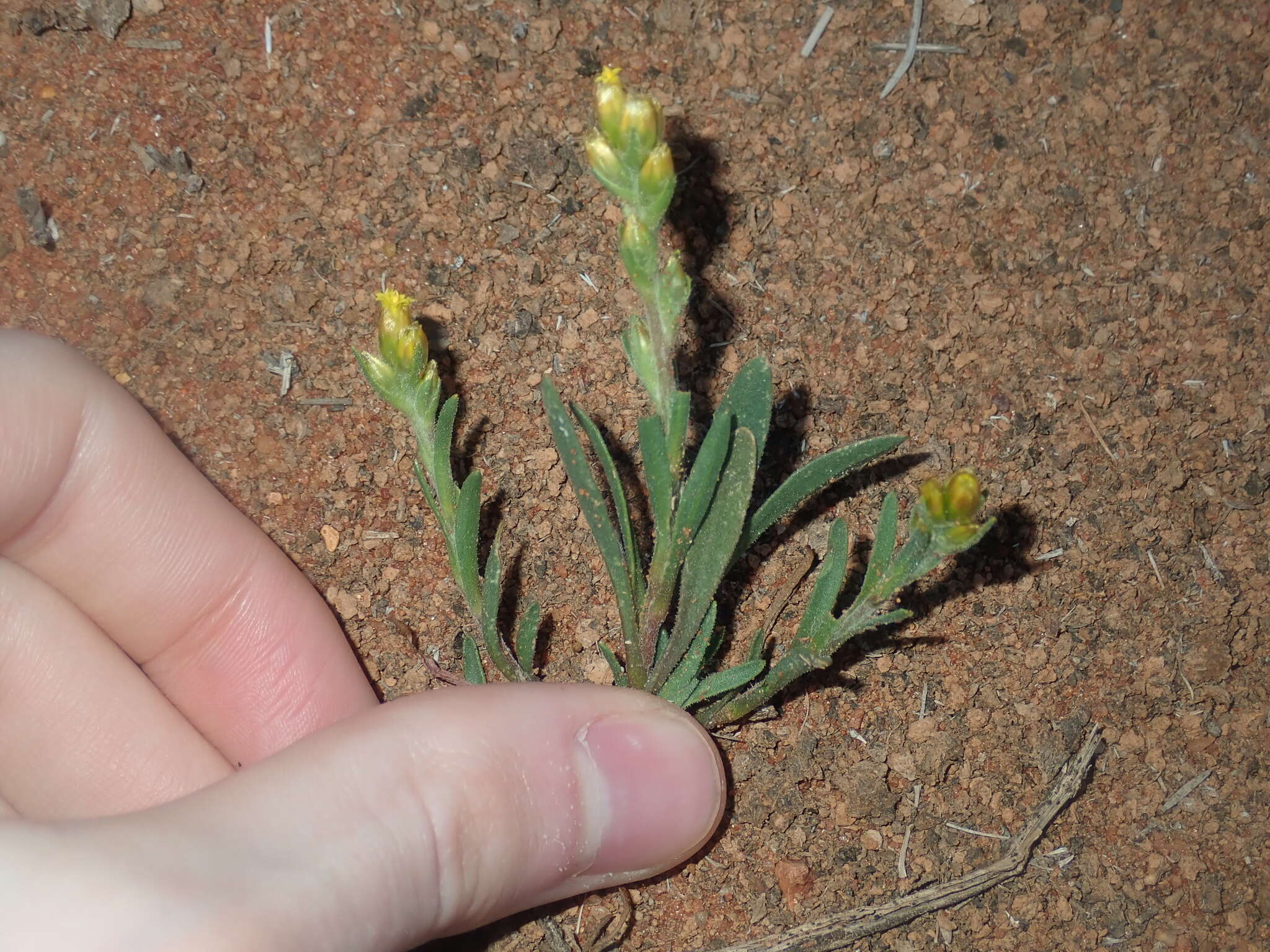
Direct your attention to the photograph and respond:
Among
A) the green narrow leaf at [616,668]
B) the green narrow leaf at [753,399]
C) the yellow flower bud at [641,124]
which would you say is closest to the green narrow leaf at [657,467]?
the green narrow leaf at [753,399]

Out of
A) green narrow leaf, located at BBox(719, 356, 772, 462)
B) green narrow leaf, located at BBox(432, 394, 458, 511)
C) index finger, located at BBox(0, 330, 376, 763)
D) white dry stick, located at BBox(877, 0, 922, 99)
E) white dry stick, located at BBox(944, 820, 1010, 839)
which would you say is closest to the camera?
green narrow leaf, located at BBox(719, 356, 772, 462)

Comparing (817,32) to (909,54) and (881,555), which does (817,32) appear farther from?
(881,555)

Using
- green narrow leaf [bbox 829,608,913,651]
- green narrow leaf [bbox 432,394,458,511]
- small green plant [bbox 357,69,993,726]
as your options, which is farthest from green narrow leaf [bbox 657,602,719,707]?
green narrow leaf [bbox 432,394,458,511]

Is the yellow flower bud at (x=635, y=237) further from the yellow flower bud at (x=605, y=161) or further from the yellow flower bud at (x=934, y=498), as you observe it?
the yellow flower bud at (x=934, y=498)

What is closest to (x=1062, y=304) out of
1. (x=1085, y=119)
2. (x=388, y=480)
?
(x=1085, y=119)

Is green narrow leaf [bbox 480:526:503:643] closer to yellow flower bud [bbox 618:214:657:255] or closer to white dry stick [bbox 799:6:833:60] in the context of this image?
yellow flower bud [bbox 618:214:657:255]
